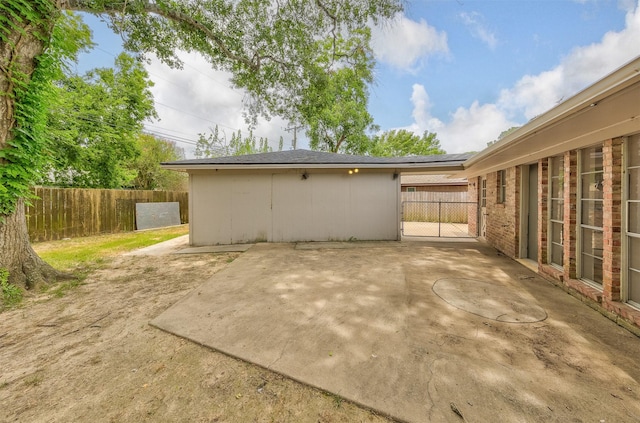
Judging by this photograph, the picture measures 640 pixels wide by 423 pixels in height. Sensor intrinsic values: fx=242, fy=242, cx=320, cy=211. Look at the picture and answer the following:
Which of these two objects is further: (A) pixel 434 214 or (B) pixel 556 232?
(A) pixel 434 214

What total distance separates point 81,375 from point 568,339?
454cm

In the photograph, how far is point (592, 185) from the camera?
3.60 meters

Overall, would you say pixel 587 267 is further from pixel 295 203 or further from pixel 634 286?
pixel 295 203

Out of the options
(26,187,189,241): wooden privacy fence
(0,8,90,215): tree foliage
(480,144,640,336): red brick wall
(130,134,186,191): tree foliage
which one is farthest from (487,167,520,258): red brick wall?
(130,134,186,191): tree foliage

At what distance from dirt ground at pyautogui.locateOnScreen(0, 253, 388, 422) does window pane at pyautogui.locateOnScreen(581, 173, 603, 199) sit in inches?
174

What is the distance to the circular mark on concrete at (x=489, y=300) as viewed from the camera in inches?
118

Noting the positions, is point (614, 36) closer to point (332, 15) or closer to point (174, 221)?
point (332, 15)

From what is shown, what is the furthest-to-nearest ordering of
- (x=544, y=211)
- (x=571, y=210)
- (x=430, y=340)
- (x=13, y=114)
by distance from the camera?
(x=544, y=211), (x=571, y=210), (x=13, y=114), (x=430, y=340)

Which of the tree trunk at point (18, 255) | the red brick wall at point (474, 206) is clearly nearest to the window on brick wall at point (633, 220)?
the red brick wall at point (474, 206)

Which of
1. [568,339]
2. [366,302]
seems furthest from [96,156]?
[568,339]

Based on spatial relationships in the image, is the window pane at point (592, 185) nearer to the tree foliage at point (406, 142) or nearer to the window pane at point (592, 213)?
the window pane at point (592, 213)

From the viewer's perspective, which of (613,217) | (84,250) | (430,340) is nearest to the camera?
(430,340)

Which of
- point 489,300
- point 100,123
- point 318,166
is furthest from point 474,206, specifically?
point 100,123

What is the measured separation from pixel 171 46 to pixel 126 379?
8367 mm
